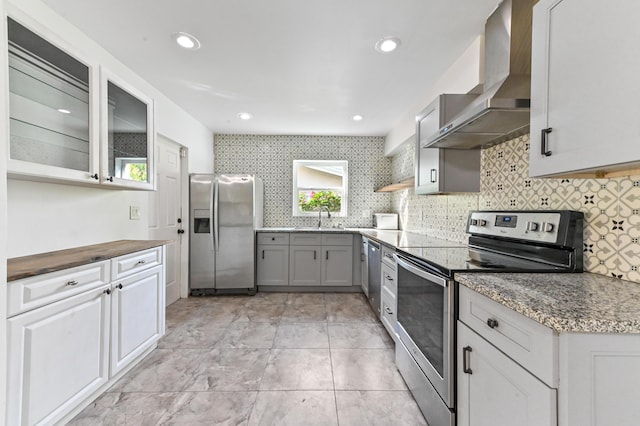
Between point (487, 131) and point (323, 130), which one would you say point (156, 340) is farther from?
point (323, 130)

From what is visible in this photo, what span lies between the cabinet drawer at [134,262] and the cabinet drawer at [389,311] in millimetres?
1968

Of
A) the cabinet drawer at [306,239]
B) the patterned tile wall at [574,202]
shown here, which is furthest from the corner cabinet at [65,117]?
the patterned tile wall at [574,202]

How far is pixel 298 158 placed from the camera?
4.38 metres

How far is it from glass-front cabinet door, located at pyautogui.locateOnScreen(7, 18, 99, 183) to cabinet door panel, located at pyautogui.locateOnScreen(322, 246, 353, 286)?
8.96 ft

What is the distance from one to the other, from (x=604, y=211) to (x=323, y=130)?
11.1ft

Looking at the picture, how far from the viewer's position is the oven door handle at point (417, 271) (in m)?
1.31

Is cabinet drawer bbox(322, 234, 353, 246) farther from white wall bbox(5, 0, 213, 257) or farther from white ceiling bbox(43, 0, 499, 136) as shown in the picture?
white wall bbox(5, 0, 213, 257)

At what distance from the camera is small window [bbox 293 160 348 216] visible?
4.40 m

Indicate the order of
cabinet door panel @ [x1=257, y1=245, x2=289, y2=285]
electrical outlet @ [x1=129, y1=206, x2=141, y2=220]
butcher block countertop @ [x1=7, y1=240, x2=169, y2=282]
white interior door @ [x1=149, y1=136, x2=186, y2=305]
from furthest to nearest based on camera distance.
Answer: cabinet door panel @ [x1=257, y1=245, x2=289, y2=285] < white interior door @ [x1=149, y1=136, x2=186, y2=305] < electrical outlet @ [x1=129, y1=206, x2=141, y2=220] < butcher block countertop @ [x1=7, y1=240, x2=169, y2=282]

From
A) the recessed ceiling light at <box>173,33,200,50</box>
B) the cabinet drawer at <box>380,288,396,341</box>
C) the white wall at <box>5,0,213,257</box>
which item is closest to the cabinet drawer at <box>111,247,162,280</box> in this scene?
the white wall at <box>5,0,213,257</box>

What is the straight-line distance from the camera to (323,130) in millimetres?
4066

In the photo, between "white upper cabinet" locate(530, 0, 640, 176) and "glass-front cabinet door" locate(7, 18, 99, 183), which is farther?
"glass-front cabinet door" locate(7, 18, 99, 183)

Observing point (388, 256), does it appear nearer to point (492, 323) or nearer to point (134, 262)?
point (492, 323)

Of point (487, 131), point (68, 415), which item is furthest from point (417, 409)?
point (68, 415)
